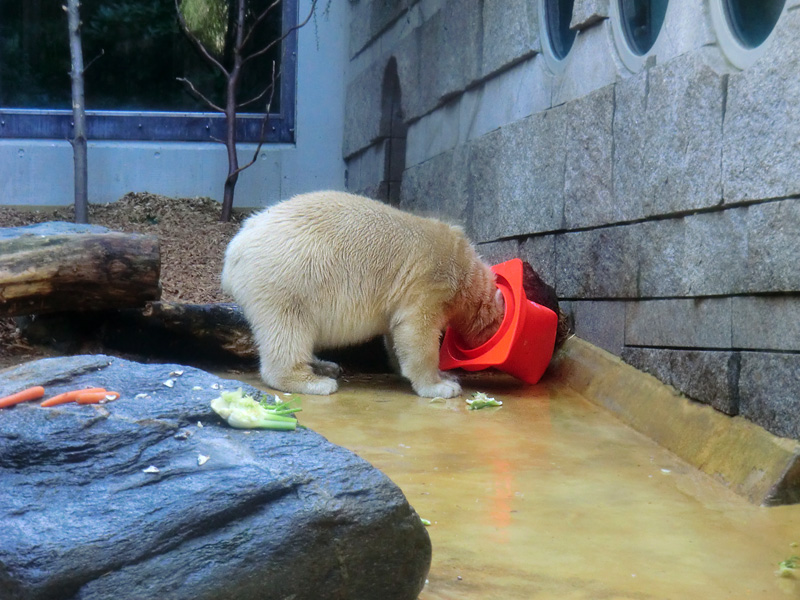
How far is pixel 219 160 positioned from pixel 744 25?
6.29 meters

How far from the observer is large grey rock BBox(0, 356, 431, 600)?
145cm

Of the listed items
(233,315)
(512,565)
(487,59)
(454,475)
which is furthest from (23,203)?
(512,565)

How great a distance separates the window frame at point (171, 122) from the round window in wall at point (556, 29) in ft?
12.5

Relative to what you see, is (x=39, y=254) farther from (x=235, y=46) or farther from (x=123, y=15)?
(x=123, y=15)

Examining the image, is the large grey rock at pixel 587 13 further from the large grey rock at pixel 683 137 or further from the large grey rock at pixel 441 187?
the large grey rock at pixel 441 187

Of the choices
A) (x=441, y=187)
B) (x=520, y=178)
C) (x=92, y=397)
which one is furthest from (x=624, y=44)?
(x=92, y=397)

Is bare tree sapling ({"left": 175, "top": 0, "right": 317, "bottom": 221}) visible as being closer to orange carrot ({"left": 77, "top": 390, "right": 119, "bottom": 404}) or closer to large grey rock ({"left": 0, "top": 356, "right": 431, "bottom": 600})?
orange carrot ({"left": 77, "top": 390, "right": 119, "bottom": 404})

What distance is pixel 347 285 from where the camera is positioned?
13.9 feet

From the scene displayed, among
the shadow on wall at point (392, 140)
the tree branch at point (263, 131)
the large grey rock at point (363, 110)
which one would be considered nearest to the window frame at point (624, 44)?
the shadow on wall at point (392, 140)

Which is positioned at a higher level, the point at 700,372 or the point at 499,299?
the point at 499,299

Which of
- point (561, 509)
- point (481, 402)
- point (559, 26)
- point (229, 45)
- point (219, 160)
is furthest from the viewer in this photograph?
point (229, 45)

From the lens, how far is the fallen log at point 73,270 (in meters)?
4.05

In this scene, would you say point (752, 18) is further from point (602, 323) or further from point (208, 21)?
point (208, 21)

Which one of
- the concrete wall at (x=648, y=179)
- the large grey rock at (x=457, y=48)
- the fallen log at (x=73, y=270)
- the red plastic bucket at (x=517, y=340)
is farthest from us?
the large grey rock at (x=457, y=48)
